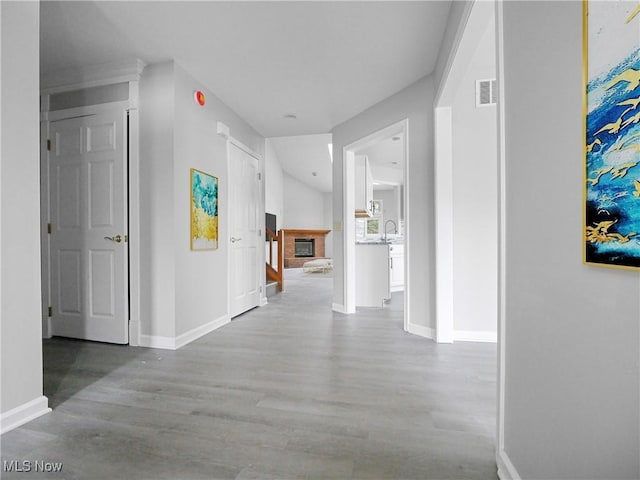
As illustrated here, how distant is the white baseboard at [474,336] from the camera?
3.14m

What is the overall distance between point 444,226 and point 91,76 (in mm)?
3683

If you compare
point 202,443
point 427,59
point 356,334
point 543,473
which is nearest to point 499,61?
point 543,473

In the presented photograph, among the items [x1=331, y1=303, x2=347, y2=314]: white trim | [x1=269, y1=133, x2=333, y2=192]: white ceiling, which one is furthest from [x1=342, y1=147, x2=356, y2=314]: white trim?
[x1=269, y1=133, x2=333, y2=192]: white ceiling

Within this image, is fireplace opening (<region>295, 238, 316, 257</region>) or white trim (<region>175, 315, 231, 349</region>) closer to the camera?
white trim (<region>175, 315, 231, 349</region>)

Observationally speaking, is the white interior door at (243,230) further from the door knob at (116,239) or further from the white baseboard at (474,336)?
the white baseboard at (474,336)

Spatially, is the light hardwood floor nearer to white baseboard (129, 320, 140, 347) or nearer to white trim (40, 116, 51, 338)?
white baseboard (129, 320, 140, 347)

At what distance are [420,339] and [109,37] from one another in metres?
3.84

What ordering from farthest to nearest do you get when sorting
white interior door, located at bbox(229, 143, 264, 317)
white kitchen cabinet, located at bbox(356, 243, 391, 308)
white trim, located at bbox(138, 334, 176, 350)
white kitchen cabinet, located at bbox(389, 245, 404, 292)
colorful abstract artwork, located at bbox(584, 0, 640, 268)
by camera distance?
white kitchen cabinet, located at bbox(389, 245, 404, 292) < white kitchen cabinet, located at bbox(356, 243, 391, 308) < white interior door, located at bbox(229, 143, 264, 317) < white trim, located at bbox(138, 334, 176, 350) < colorful abstract artwork, located at bbox(584, 0, 640, 268)

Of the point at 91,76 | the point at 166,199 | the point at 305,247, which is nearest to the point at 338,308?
the point at 166,199

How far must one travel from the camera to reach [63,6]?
7.47 ft

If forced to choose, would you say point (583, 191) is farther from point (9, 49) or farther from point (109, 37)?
point (109, 37)

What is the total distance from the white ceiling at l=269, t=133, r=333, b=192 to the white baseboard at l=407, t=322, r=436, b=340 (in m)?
5.11

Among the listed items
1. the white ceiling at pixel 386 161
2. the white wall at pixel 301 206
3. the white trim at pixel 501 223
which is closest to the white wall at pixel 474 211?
the white trim at pixel 501 223

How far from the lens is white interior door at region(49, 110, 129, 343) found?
122 inches
